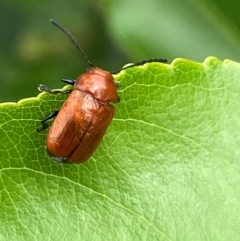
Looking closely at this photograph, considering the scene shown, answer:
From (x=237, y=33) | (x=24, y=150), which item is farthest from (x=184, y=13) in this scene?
(x=24, y=150)

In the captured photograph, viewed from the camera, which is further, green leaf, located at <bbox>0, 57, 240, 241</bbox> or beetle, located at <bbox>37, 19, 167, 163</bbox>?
beetle, located at <bbox>37, 19, 167, 163</bbox>

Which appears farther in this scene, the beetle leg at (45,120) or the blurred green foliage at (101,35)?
the blurred green foliage at (101,35)

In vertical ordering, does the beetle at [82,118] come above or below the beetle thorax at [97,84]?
below

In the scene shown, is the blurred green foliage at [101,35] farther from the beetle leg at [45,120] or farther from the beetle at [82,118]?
the beetle leg at [45,120]

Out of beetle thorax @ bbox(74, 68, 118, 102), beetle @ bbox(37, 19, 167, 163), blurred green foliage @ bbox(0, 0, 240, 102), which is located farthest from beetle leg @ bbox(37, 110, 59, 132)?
blurred green foliage @ bbox(0, 0, 240, 102)

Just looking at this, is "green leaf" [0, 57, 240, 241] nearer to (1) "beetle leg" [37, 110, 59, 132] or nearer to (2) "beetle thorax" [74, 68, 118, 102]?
(1) "beetle leg" [37, 110, 59, 132]

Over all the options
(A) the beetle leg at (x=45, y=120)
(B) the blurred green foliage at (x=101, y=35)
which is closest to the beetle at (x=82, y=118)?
(A) the beetle leg at (x=45, y=120)
